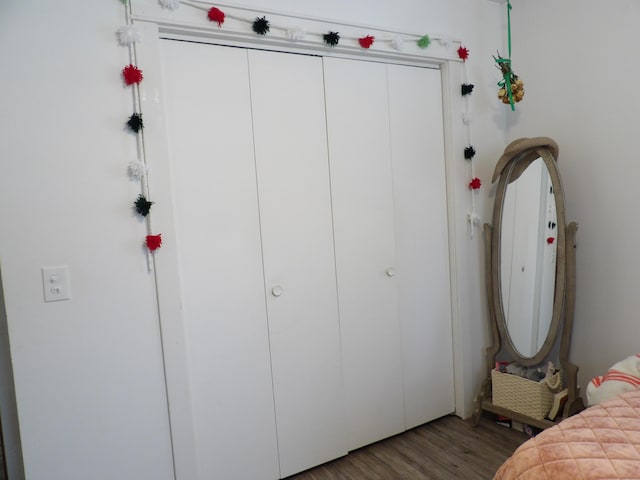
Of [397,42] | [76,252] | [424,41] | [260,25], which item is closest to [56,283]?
[76,252]

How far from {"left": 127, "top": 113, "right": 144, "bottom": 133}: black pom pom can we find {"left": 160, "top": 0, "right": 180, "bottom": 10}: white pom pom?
44 cm

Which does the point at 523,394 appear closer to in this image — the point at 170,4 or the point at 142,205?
the point at 142,205

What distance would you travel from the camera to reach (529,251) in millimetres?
2271

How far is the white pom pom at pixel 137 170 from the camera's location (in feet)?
5.24

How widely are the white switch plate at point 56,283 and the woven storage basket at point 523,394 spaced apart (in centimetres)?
214

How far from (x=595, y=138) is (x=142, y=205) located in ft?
7.20

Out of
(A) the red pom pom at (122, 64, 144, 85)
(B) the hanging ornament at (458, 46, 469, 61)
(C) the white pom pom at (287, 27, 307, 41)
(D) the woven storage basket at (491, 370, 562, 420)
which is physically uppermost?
(B) the hanging ornament at (458, 46, 469, 61)

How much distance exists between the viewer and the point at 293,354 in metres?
2.01

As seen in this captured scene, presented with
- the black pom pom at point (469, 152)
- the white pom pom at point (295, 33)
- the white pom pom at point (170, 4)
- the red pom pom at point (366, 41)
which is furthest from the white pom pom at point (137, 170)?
the black pom pom at point (469, 152)

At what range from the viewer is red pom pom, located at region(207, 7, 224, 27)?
1687 mm

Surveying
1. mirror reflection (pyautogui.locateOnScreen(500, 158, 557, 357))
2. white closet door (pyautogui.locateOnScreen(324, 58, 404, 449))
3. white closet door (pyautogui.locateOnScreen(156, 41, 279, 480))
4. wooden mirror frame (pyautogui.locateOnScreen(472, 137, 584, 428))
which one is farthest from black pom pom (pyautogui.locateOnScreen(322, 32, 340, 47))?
mirror reflection (pyautogui.locateOnScreen(500, 158, 557, 357))

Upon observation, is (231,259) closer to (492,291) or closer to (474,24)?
(492,291)

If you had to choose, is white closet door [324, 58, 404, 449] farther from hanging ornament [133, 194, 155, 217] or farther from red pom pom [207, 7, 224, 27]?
hanging ornament [133, 194, 155, 217]

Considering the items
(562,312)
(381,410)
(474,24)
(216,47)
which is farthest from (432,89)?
(381,410)
